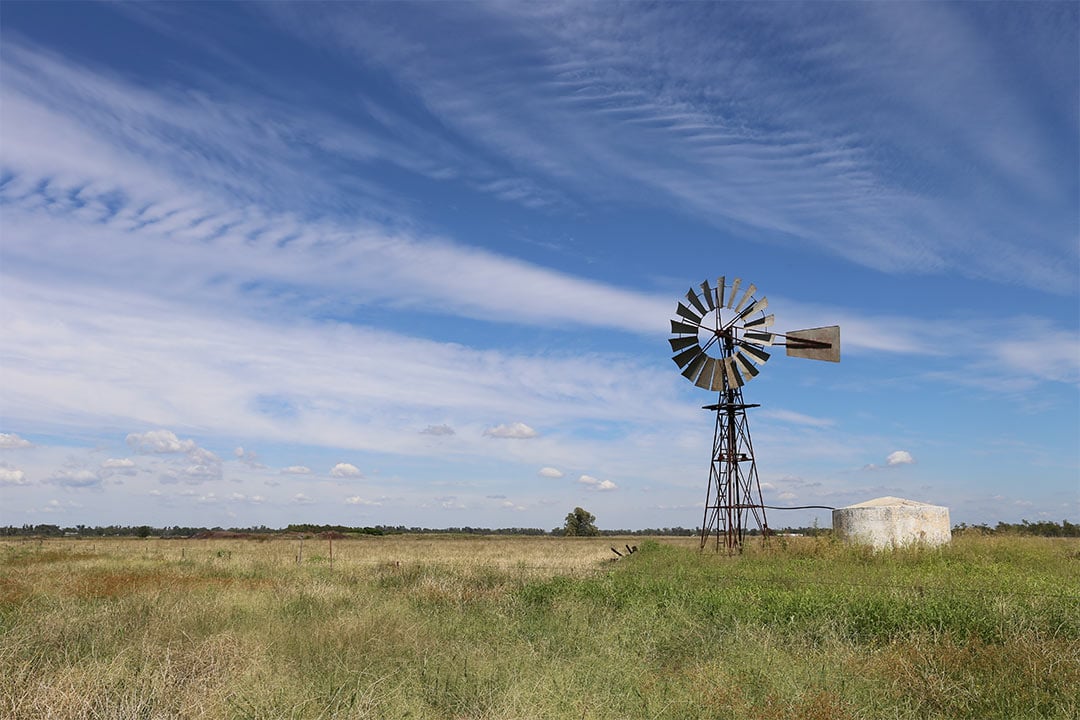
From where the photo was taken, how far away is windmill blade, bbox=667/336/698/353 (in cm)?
2844

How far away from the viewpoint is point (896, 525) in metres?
25.8

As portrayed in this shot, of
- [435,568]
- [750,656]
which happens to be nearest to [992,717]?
[750,656]

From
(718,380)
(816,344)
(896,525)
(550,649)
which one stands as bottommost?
(550,649)

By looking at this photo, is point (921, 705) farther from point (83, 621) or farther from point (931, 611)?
point (83, 621)

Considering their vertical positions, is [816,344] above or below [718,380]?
above

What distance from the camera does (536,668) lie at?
9.94 metres

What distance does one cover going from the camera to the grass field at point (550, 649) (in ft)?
26.7

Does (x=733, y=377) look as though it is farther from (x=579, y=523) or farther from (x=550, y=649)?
(x=579, y=523)

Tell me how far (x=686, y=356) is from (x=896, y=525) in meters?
9.20

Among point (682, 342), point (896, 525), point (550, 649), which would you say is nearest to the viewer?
point (550, 649)

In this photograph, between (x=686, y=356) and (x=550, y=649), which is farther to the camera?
(x=686, y=356)

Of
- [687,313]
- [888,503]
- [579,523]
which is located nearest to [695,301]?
[687,313]

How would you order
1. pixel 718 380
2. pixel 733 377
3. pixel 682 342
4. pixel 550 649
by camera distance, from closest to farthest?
pixel 550 649 → pixel 733 377 → pixel 718 380 → pixel 682 342

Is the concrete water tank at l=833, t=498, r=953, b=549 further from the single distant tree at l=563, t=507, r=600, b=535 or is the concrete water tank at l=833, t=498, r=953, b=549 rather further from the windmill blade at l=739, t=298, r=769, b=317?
the single distant tree at l=563, t=507, r=600, b=535
